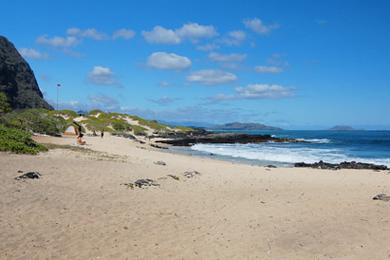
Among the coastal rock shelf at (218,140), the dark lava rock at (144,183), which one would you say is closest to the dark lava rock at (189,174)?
the dark lava rock at (144,183)

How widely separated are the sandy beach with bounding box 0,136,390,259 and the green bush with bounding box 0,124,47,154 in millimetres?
2536

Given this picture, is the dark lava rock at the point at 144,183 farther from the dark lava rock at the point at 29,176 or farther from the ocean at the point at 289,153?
the ocean at the point at 289,153

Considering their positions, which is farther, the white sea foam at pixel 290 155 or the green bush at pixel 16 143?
the white sea foam at pixel 290 155

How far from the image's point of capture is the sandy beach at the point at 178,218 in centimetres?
774

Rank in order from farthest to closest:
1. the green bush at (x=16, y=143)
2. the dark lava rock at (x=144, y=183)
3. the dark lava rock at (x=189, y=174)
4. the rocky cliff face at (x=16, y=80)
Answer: the rocky cliff face at (x=16, y=80)
the green bush at (x=16, y=143)
the dark lava rock at (x=189, y=174)
the dark lava rock at (x=144, y=183)

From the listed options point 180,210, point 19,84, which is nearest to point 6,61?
point 19,84

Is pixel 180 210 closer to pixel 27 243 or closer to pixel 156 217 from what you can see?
pixel 156 217

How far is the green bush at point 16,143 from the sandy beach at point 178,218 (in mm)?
2536

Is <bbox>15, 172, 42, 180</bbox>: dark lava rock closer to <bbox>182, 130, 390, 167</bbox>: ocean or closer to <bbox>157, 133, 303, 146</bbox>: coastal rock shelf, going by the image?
<bbox>182, 130, 390, 167</bbox>: ocean

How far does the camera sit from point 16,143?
19062 mm

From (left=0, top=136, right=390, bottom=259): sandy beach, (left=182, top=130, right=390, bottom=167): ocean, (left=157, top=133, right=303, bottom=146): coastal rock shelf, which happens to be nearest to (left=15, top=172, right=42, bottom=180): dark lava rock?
(left=0, top=136, right=390, bottom=259): sandy beach

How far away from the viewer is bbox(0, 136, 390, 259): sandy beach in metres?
7.74

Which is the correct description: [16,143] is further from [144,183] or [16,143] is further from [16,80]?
[16,80]

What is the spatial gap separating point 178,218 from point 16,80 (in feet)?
259
